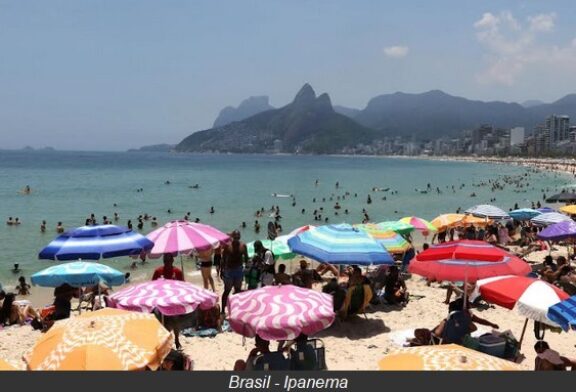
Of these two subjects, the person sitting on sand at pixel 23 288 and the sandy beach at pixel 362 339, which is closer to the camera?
the sandy beach at pixel 362 339

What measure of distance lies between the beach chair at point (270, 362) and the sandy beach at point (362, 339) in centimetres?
206

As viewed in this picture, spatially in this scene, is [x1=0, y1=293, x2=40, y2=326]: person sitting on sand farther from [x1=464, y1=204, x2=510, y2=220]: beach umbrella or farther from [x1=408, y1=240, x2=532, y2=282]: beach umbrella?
[x1=464, y1=204, x2=510, y2=220]: beach umbrella

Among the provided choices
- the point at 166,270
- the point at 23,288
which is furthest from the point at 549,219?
the point at 23,288

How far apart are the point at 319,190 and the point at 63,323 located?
60298mm

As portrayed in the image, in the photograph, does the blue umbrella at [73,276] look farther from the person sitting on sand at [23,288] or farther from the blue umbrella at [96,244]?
the person sitting on sand at [23,288]

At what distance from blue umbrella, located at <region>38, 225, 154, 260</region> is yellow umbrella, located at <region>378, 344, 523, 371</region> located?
18.8 feet

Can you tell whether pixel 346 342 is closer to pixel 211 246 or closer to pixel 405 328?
pixel 405 328

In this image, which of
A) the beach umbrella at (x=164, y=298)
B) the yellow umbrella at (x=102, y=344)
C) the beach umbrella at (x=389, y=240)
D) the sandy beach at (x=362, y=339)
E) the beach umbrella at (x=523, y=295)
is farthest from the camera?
the beach umbrella at (x=389, y=240)

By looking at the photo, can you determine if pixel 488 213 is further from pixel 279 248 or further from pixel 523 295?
pixel 523 295

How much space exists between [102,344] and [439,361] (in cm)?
311

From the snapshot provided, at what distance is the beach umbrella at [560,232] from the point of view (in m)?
13.3

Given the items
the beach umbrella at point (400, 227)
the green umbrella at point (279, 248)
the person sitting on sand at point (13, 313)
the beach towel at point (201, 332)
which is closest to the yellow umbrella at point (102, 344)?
the beach towel at point (201, 332)

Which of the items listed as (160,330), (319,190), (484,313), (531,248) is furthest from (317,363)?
(319,190)

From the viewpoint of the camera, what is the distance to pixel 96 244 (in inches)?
335
